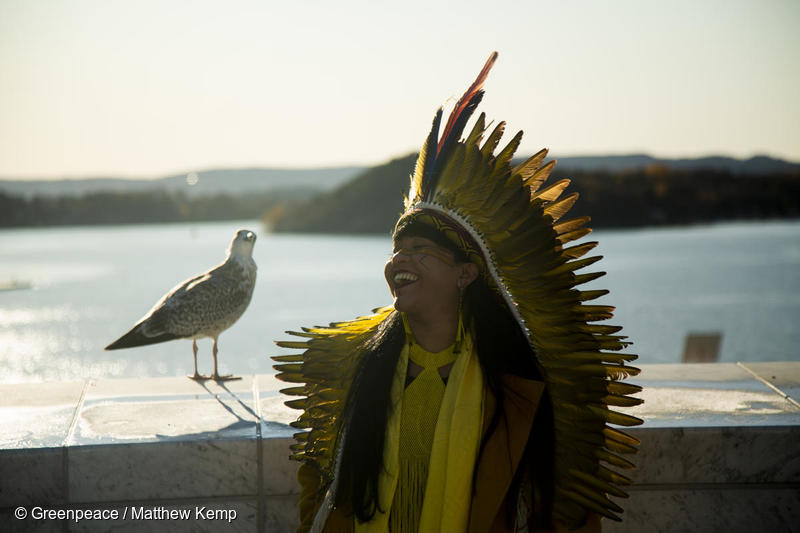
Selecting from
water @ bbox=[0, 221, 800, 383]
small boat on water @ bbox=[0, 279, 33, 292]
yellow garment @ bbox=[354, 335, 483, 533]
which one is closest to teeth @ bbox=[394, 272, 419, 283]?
yellow garment @ bbox=[354, 335, 483, 533]

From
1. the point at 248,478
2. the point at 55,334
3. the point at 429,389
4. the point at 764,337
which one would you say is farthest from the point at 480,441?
the point at 764,337

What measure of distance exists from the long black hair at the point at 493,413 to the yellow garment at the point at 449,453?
0.03 metres

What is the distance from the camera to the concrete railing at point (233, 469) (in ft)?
9.69

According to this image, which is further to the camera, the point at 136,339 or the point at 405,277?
the point at 136,339

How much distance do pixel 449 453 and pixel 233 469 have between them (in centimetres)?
112

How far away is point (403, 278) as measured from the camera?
2.33 metres

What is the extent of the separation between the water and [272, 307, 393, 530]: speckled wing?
5.90 meters

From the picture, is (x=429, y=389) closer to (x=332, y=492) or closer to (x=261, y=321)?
(x=332, y=492)

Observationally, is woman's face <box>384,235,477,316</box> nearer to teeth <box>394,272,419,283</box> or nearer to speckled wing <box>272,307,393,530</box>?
teeth <box>394,272,419,283</box>

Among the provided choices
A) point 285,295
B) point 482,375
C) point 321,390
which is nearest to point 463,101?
point 482,375

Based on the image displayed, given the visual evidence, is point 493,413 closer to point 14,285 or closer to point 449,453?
point 449,453

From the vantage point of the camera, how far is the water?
15.2 meters

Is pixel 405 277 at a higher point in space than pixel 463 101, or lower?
lower

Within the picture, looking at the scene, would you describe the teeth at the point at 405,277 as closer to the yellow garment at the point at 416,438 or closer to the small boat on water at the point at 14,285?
the yellow garment at the point at 416,438
